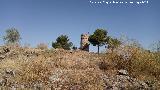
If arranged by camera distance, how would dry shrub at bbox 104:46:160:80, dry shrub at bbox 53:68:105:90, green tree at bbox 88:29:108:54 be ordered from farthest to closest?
green tree at bbox 88:29:108:54, dry shrub at bbox 104:46:160:80, dry shrub at bbox 53:68:105:90

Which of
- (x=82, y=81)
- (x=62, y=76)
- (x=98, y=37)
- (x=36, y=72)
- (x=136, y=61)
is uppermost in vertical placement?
(x=98, y=37)

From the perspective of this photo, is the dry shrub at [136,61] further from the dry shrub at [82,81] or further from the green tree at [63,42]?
the green tree at [63,42]

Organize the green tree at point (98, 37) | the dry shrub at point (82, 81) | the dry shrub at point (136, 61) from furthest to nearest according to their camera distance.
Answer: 1. the green tree at point (98, 37)
2. the dry shrub at point (136, 61)
3. the dry shrub at point (82, 81)

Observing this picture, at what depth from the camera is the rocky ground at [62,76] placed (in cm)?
1562

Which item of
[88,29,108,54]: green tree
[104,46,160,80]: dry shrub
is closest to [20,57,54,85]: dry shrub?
[104,46,160,80]: dry shrub

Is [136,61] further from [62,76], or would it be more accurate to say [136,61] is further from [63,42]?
[63,42]

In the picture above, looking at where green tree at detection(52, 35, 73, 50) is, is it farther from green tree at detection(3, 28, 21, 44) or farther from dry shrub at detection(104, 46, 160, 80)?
dry shrub at detection(104, 46, 160, 80)

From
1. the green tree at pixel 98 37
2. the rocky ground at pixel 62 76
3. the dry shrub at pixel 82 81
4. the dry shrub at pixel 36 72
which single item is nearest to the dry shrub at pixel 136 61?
the rocky ground at pixel 62 76

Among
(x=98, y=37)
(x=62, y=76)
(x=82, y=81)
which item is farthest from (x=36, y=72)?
(x=98, y=37)

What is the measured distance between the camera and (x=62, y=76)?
16734 mm

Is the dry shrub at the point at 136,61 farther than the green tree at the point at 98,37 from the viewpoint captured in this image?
No

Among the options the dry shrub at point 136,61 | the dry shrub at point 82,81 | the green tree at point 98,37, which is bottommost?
the dry shrub at point 82,81

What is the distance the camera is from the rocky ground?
15625 millimetres

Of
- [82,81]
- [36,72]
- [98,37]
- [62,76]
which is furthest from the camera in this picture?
[98,37]
